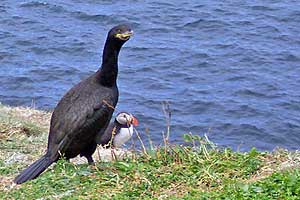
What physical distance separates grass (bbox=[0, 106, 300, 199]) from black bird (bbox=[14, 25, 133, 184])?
1.01ft

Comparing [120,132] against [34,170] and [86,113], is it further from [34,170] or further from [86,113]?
[34,170]

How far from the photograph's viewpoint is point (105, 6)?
22.4m

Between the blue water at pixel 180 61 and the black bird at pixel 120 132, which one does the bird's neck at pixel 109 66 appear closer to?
the black bird at pixel 120 132

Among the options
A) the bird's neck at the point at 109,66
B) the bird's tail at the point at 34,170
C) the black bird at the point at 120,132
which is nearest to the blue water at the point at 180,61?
the black bird at the point at 120,132

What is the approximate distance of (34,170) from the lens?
7.91m

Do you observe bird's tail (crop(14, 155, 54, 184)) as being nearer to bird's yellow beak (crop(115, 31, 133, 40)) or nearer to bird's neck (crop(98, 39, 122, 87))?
bird's neck (crop(98, 39, 122, 87))

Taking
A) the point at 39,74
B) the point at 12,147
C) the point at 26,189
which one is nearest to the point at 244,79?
the point at 39,74

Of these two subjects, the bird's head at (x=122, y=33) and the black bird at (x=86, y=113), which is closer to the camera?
the black bird at (x=86, y=113)

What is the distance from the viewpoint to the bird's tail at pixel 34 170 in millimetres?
7705

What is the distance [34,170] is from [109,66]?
1.52 m

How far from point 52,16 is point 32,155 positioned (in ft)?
40.9

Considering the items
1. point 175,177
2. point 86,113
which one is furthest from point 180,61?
point 175,177

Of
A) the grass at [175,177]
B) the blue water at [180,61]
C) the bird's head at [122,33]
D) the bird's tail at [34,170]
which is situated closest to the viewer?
the grass at [175,177]

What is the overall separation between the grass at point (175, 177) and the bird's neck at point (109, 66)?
1000 mm
